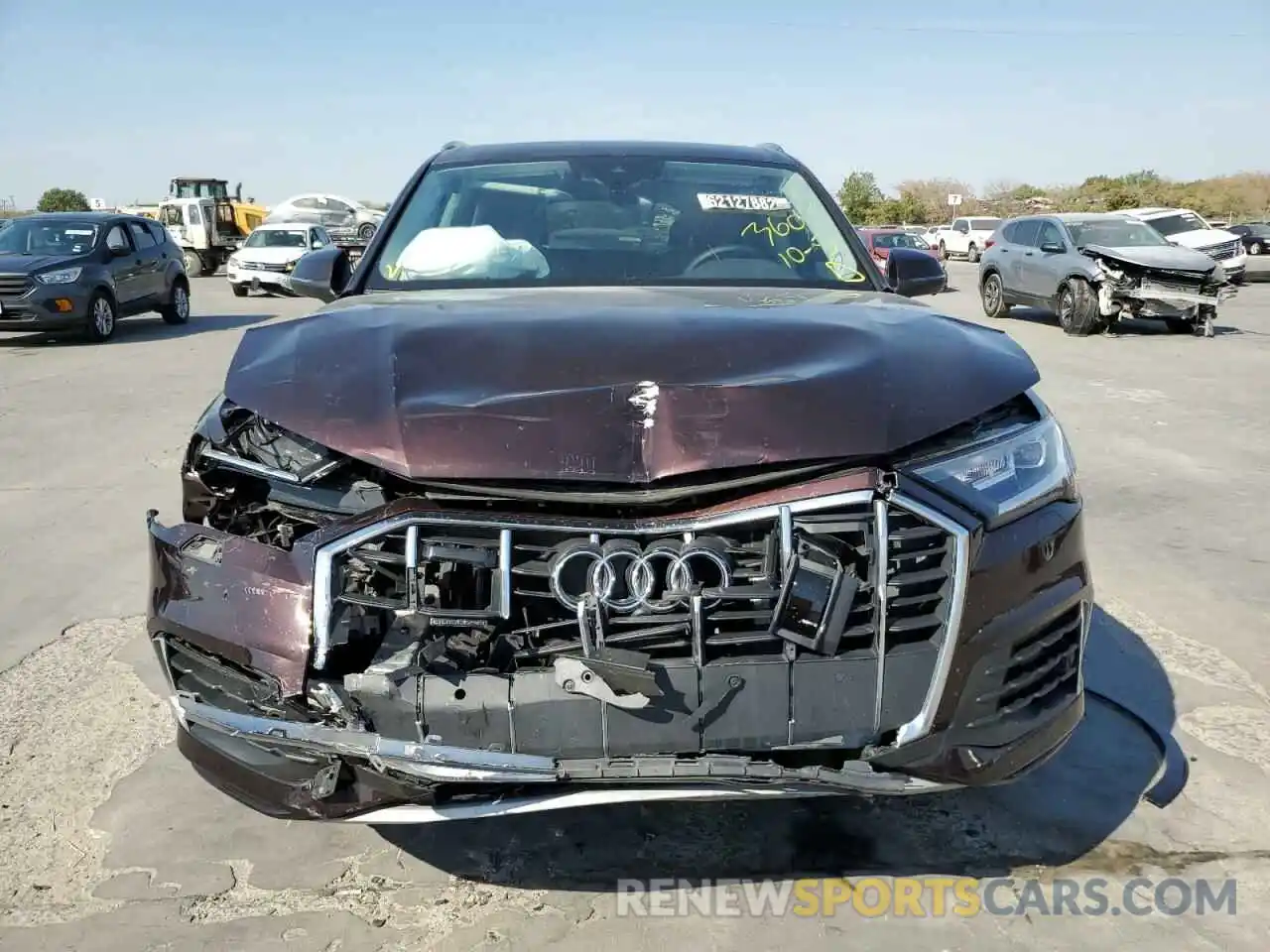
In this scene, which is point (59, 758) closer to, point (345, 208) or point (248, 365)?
point (248, 365)

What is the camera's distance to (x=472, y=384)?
2072 mm

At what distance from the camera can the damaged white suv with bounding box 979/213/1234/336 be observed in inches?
543

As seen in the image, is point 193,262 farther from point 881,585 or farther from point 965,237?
point 881,585

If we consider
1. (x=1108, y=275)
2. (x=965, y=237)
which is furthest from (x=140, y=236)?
(x=965, y=237)

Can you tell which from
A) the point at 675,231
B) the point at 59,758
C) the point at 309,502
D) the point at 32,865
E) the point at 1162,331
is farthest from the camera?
the point at 1162,331

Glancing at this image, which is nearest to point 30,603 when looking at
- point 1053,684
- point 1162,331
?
point 1053,684

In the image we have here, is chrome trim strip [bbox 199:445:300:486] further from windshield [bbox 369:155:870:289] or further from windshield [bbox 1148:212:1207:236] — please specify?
windshield [bbox 1148:212:1207:236]

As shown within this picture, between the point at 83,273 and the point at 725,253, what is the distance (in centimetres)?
1256

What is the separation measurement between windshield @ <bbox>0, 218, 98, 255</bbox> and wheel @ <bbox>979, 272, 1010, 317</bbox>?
13349 mm

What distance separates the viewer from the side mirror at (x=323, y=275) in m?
3.42

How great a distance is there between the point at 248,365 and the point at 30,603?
8.26ft

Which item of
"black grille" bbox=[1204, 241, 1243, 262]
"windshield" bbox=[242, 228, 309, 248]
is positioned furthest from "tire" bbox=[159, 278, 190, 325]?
"black grille" bbox=[1204, 241, 1243, 262]

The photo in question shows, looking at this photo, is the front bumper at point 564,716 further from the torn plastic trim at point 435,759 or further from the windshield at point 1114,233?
the windshield at point 1114,233

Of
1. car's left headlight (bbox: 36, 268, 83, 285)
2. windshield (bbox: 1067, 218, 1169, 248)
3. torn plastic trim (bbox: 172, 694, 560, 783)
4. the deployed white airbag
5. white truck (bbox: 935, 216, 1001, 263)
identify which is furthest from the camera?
white truck (bbox: 935, 216, 1001, 263)
